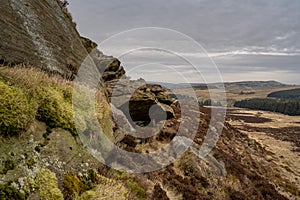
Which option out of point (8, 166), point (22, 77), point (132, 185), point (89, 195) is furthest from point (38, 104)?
point (132, 185)

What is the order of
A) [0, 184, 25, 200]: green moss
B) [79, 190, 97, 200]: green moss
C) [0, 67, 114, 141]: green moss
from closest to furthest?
[0, 184, 25, 200]: green moss → [0, 67, 114, 141]: green moss → [79, 190, 97, 200]: green moss

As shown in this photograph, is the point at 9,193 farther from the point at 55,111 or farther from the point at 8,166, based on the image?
the point at 55,111

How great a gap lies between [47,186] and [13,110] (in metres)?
2.40

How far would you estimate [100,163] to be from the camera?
343 inches

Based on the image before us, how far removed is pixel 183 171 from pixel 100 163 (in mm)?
8403

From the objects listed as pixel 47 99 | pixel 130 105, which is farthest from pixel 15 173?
pixel 130 105

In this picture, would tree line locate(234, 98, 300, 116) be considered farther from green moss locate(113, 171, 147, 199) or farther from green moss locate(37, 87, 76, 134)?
green moss locate(37, 87, 76, 134)

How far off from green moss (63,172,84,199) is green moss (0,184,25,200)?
3.97 feet

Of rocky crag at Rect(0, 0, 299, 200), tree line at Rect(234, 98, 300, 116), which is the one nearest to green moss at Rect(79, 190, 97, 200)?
rocky crag at Rect(0, 0, 299, 200)

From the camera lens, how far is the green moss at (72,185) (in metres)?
6.38

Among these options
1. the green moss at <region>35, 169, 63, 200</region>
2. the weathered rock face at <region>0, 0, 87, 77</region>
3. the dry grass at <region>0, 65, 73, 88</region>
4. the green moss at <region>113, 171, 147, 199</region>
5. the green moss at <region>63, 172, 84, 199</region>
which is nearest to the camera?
the green moss at <region>35, 169, 63, 200</region>

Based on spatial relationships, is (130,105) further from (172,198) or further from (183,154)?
(172,198)

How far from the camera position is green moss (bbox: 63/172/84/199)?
6.38 m

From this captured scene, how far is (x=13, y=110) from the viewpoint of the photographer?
6672 mm
